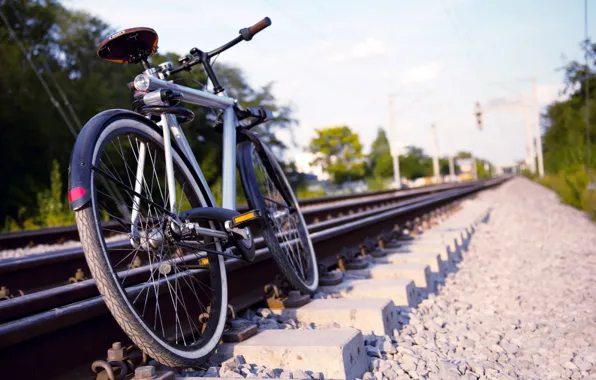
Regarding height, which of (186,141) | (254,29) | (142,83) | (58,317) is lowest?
(58,317)

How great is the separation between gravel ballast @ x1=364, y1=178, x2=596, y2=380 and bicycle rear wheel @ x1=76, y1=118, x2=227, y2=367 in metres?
0.83

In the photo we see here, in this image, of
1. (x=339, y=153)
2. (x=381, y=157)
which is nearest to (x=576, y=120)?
(x=339, y=153)

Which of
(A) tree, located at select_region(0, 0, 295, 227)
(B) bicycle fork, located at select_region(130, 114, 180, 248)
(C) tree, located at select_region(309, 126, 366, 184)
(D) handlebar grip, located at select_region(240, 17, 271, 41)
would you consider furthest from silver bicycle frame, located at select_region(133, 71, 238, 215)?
(C) tree, located at select_region(309, 126, 366, 184)

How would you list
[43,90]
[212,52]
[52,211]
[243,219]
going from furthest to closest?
[43,90] < [52,211] < [212,52] < [243,219]

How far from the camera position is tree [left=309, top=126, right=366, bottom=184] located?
8481 centimetres

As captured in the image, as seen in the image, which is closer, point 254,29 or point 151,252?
point 151,252

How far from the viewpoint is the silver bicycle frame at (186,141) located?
266 centimetres

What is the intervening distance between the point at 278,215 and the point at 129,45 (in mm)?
1543

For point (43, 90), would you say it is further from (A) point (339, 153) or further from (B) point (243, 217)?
(A) point (339, 153)

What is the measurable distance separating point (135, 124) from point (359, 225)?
389cm

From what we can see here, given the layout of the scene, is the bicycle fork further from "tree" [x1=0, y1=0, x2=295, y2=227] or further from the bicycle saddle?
"tree" [x1=0, y1=0, x2=295, y2=227]

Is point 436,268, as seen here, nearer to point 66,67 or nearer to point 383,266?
point 383,266

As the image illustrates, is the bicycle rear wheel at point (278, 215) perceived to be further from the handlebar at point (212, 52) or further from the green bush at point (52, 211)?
the green bush at point (52, 211)

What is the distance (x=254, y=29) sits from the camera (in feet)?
11.2
